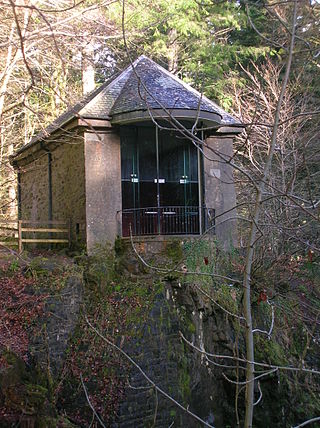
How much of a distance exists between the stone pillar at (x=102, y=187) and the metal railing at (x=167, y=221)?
1.44 feet

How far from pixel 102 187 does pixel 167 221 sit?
1.84m

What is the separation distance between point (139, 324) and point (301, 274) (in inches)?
227

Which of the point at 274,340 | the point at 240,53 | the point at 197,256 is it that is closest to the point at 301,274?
the point at 274,340

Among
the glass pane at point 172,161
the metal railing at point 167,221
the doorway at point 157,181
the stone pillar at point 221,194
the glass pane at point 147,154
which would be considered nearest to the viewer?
the metal railing at point 167,221

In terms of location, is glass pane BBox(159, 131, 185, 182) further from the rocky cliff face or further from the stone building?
the rocky cliff face

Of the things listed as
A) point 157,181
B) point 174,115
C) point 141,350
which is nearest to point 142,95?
point 174,115

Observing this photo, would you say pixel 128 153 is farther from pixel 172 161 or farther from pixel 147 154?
pixel 172 161

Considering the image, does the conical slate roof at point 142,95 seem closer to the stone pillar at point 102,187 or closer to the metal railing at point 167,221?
the stone pillar at point 102,187

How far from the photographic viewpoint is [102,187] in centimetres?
1244

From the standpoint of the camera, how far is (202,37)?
2156cm

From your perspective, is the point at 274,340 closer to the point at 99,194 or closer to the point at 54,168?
the point at 99,194

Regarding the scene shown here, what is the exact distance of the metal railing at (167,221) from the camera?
1281 centimetres

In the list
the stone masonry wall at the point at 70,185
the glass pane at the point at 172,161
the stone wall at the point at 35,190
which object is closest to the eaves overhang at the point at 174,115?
the stone masonry wall at the point at 70,185

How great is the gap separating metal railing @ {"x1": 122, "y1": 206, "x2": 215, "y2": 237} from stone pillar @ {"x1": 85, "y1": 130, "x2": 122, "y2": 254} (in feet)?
1.44
